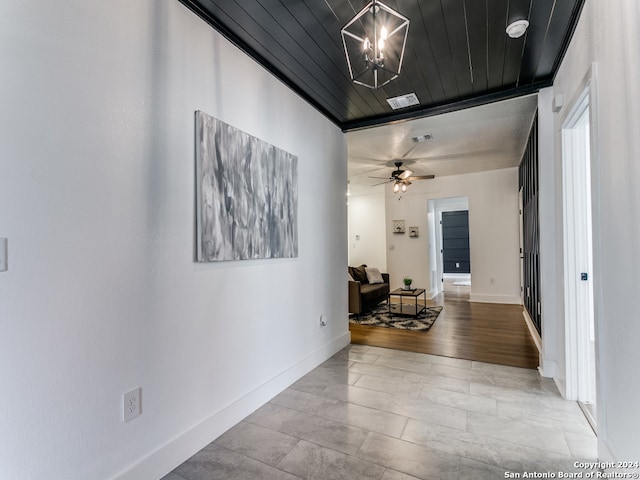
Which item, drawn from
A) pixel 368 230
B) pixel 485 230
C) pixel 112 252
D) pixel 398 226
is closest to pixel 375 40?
pixel 112 252

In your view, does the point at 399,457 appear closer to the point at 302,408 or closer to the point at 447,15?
the point at 302,408

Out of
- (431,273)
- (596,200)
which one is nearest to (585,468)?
(596,200)

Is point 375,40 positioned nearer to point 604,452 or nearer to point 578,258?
point 578,258

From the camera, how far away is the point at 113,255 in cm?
154

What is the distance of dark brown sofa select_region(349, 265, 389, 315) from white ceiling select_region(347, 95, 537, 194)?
2052mm

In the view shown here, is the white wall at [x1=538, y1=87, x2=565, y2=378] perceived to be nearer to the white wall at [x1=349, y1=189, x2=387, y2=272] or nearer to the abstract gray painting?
the abstract gray painting

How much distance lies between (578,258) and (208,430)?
2.88 meters

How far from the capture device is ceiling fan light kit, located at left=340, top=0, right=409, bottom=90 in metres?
1.57

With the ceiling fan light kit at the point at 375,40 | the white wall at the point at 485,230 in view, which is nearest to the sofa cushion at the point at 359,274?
the white wall at the point at 485,230

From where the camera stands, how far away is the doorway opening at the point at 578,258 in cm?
244

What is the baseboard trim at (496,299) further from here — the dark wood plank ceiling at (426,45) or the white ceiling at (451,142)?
the dark wood plank ceiling at (426,45)

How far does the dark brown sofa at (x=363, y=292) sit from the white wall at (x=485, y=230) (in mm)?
1322

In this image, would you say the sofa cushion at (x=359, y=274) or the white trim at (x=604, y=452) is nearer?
the white trim at (x=604, y=452)

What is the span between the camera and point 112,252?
1.54 m
